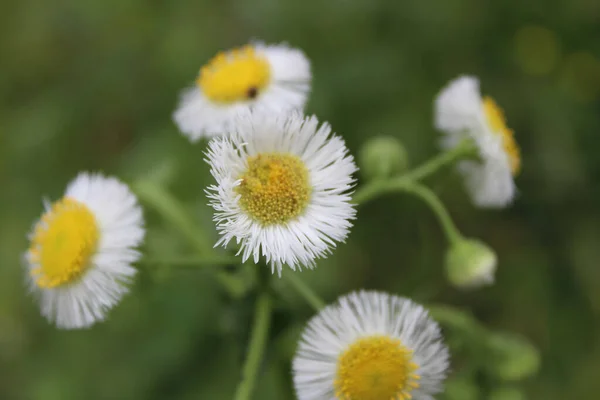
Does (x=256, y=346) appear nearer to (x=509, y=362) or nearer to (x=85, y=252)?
(x=85, y=252)

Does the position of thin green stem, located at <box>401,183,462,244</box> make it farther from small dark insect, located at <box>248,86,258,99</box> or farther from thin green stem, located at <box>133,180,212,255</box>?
thin green stem, located at <box>133,180,212,255</box>

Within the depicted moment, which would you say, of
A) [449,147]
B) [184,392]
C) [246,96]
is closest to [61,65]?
[184,392]

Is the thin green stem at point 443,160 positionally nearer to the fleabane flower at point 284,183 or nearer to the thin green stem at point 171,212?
the fleabane flower at point 284,183

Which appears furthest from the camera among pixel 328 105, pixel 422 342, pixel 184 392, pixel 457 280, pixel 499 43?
pixel 499 43

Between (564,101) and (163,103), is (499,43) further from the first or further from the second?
(163,103)

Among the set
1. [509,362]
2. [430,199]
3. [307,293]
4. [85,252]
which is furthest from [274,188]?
[509,362]

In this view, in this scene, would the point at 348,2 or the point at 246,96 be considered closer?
the point at 246,96

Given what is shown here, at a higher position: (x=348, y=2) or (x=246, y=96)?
(x=348, y=2)
